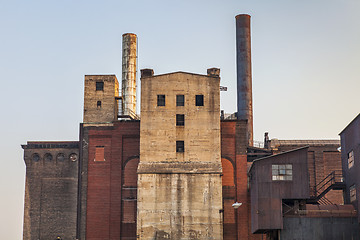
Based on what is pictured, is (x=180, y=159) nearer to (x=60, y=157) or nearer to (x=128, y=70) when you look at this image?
(x=60, y=157)

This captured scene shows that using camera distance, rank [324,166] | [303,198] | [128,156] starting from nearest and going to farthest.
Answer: [303,198] < [128,156] < [324,166]

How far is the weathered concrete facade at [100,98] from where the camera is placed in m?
68.4

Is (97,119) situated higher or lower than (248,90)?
lower

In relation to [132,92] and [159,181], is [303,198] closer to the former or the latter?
[159,181]

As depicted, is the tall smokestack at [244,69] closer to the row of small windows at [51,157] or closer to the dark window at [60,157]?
the row of small windows at [51,157]

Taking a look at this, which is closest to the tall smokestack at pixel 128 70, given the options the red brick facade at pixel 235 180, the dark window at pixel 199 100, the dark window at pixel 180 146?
the red brick facade at pixel 235 180

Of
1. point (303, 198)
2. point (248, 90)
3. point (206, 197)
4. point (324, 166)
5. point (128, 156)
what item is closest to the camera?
point (303, 198)

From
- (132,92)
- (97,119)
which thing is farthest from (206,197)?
(132,92)

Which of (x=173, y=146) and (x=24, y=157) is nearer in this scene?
(x=173, y=146)

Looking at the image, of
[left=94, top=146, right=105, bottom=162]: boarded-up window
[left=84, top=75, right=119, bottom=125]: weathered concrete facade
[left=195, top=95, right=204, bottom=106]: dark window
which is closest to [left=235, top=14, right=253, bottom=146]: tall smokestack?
[left=195, top=95, right=204, bottom=106]: dark window

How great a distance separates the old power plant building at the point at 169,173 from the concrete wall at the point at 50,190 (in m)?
0.11

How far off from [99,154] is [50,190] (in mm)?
7294

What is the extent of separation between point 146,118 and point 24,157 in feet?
Answer: 52.7

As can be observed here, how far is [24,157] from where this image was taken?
2778 inches
